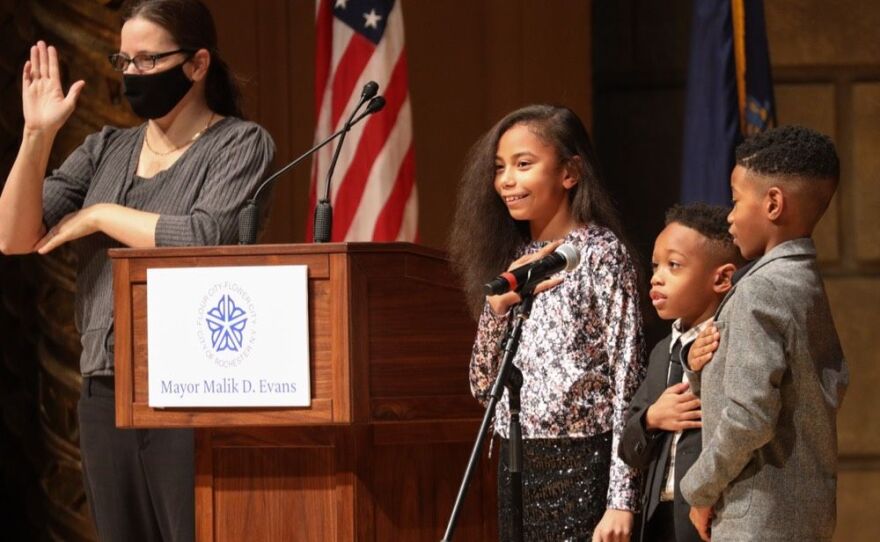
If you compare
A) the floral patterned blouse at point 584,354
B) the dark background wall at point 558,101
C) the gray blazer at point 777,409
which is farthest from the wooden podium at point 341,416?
the dark background wall at point 558,101

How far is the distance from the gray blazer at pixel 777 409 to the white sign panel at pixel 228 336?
93cm

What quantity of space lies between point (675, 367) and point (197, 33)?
5.09 feet

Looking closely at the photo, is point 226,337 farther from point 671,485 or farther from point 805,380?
point 805,380

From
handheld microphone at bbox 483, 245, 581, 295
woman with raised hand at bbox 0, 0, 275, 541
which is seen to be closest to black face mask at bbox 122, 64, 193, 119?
woman with raised hand at bbox 0, 0, 275, 541

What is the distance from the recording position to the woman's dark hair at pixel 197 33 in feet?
12.3

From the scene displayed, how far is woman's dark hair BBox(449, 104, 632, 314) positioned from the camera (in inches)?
134

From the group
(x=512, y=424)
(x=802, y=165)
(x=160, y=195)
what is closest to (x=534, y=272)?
(x=512, y=424)

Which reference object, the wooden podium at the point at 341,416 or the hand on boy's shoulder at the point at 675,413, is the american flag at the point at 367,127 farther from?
the hand on boy's shoulder at the point at 675,413

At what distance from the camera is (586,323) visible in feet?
10.6

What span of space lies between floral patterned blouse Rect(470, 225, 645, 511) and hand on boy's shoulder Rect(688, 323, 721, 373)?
14.1 inches

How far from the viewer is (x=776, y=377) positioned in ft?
8.72

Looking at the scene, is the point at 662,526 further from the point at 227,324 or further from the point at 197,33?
the point at 197,33

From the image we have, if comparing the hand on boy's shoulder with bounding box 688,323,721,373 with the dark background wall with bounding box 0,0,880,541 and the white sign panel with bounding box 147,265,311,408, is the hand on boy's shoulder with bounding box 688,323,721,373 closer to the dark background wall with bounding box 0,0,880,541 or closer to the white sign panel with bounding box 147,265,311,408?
the white sign panel with bounding box 147,265,311,408

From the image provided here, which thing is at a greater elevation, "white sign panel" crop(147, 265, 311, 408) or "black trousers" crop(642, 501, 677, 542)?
"white sign panel" crop(147, 265, 311, 408)
